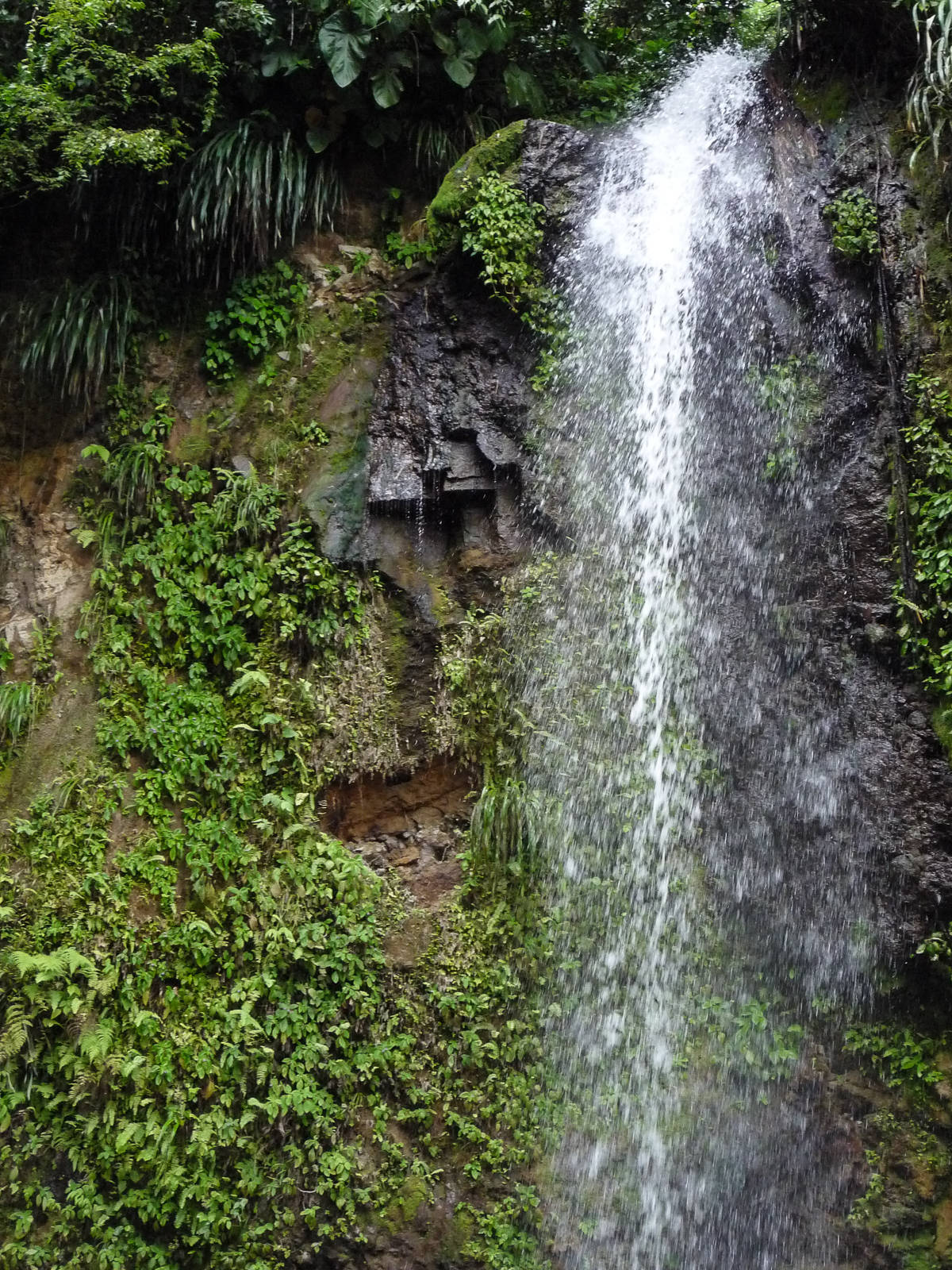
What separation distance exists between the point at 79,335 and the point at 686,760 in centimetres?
480

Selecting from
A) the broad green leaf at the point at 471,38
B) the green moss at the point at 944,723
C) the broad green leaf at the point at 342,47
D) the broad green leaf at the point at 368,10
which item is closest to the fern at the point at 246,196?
the broad green leaf at the point at 342,47

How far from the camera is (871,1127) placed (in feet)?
15.5

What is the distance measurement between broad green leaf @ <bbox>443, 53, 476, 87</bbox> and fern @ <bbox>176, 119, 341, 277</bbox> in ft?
3.59

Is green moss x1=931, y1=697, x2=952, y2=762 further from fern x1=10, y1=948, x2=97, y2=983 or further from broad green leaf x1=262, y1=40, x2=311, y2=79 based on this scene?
broad green leaf x1=262, y1=40, x2=311, y2=79

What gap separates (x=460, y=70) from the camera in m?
6.57

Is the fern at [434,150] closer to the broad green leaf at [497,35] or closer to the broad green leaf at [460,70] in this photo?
the broad green leaf at [460,70]

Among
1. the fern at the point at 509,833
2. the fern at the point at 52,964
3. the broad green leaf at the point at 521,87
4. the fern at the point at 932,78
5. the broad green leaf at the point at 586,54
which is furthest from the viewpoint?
the broad green leaf at the point at 586,54

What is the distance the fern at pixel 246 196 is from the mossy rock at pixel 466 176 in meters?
0.93

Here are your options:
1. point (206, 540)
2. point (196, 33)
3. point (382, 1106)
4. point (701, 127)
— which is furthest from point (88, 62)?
point (382, 1106)

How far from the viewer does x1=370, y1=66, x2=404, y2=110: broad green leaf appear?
6.44m

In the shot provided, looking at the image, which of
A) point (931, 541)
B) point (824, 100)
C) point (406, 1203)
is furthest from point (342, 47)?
point (406, 1203)

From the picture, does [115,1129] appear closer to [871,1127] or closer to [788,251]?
[871,1127]

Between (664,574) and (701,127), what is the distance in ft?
12.0

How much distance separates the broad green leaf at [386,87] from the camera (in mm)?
6441
